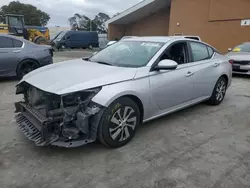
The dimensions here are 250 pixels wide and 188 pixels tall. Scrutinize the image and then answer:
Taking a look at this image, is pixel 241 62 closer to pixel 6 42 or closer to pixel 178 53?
pixel 178 53

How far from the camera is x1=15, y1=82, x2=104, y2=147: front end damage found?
270cm

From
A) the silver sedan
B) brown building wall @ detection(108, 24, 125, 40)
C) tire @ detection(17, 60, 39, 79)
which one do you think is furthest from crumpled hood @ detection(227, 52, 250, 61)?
brown building wall @ detection(108, 24, 125, 40)

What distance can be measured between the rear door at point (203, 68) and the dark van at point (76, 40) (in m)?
20.4

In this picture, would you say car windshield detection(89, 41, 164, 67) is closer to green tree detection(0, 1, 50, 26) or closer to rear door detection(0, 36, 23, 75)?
rear door detection(0, 36, 23, 75)

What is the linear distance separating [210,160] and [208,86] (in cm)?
201

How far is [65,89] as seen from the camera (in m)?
2.68

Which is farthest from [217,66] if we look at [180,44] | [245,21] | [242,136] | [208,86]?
[245,21]

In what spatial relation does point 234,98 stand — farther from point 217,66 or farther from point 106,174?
point 106,174

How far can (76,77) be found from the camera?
2.99 meters

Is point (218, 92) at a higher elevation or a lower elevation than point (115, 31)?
lower

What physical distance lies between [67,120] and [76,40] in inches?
913

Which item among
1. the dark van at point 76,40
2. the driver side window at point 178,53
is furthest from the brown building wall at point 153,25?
the driver side window at point 178,53

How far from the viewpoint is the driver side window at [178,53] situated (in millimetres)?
3875

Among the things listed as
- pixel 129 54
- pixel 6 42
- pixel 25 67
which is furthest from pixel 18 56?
pixel 129 54
